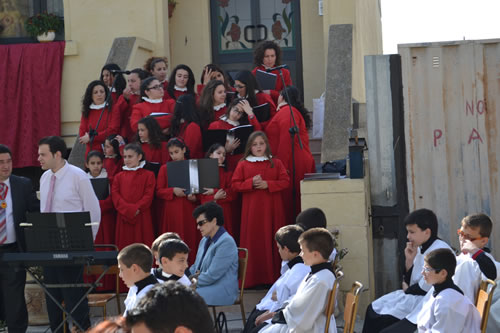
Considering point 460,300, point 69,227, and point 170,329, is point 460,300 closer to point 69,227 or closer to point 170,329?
point 69,227

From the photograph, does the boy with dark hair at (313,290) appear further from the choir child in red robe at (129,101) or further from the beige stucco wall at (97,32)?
the beige stucco wall at (97,32)

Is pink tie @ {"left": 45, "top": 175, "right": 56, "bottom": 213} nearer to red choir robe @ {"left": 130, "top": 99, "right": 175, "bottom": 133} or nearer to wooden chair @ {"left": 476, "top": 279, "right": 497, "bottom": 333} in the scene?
red choir robe @ {"left": 130, "top": 99, "right": 175, "bottom": 133}

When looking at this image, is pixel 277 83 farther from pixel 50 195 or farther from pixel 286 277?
pixel 286 277

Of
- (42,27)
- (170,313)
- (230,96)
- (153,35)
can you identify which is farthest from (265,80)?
(170,313)

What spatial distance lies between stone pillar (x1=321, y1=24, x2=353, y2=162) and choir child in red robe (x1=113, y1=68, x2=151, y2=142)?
7.64 ft

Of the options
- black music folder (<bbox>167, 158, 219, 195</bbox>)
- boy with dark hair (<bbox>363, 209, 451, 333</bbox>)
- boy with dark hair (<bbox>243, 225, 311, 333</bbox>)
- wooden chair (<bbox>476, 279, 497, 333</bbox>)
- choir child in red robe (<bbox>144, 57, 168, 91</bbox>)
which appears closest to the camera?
wooden chair (<bbox>476, 279, 497, 333</bbox>)

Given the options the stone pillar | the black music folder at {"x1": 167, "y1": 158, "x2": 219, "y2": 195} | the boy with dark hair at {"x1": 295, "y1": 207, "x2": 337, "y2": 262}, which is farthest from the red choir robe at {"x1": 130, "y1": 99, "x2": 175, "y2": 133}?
the boy with dark hair at {"x1": 295, "y1": 207, "x2": 337, "y2": 262}

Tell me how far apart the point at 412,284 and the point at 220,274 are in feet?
5.33

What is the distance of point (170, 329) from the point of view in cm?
258

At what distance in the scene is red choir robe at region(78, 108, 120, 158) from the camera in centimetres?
1084

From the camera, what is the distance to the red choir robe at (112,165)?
10164 mm

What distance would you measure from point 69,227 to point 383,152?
12.6 ft

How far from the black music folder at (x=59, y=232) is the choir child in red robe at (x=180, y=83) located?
372cm

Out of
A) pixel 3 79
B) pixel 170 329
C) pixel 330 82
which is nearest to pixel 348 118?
pixel 330 82
